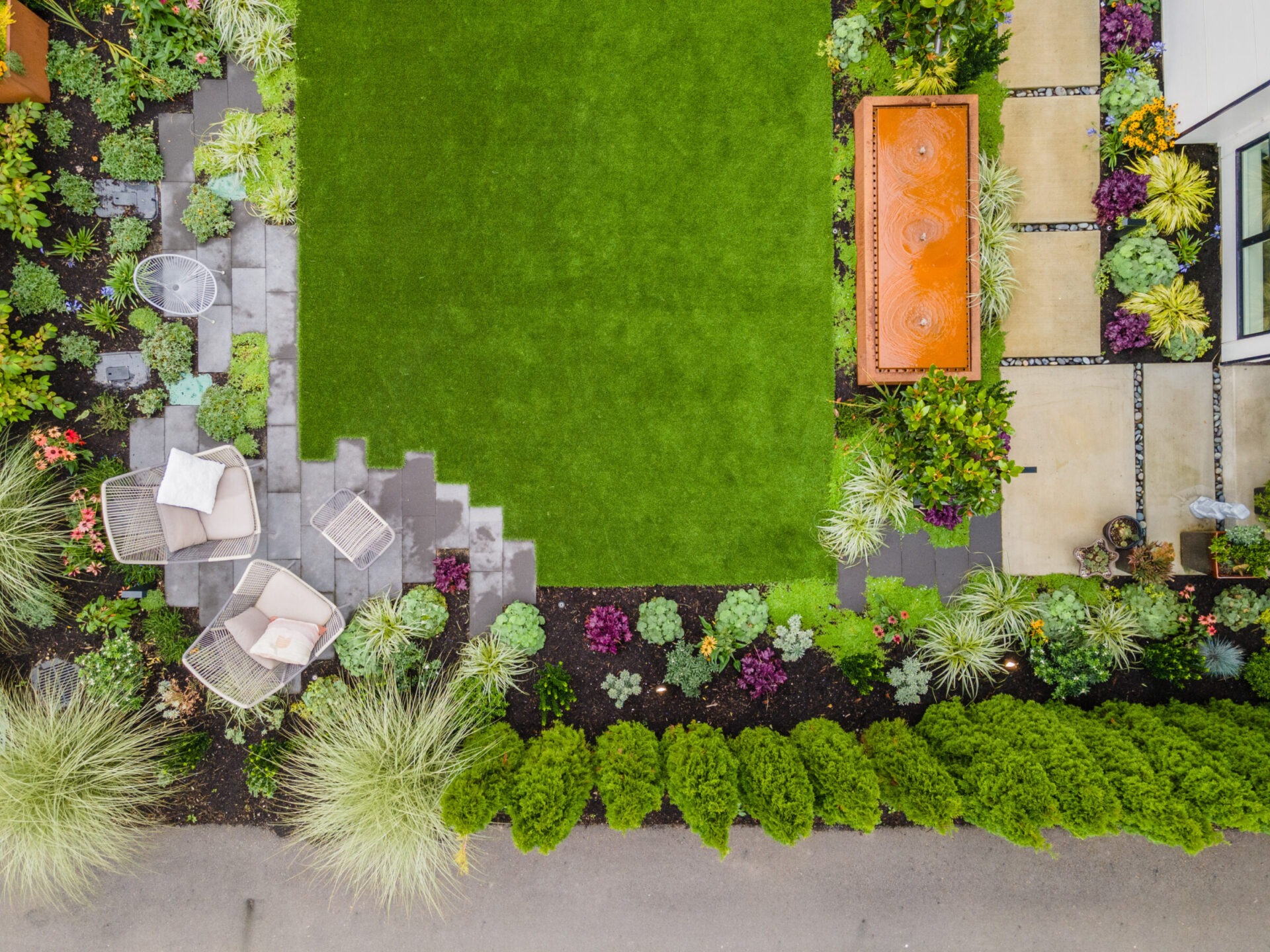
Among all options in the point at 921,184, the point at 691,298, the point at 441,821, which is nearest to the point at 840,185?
the point at 921,184

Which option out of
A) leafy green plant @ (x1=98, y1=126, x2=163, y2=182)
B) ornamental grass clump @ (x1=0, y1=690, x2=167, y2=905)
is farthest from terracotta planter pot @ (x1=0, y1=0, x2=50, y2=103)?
ornamental grass clump @ (x1=0, y1=690, x2=167, y2=905)

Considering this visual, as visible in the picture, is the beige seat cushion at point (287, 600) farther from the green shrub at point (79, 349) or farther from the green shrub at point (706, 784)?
the green shrub at point (706, 784)

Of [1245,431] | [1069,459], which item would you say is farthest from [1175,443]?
[1069,459]

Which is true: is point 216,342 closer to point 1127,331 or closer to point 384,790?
point 384,790

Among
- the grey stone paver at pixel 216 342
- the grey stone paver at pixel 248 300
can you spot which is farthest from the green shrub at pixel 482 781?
the grey stone paver at pixel 248 300

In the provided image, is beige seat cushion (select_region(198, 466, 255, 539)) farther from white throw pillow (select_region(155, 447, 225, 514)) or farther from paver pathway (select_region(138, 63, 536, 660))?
paver pathway (select_region(138, 63, 536, 660))

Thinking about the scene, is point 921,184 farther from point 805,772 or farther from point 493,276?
point 805,772

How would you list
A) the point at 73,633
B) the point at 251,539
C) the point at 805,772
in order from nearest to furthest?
the point at 805,772
the point at 251,539
the point at 73,633
